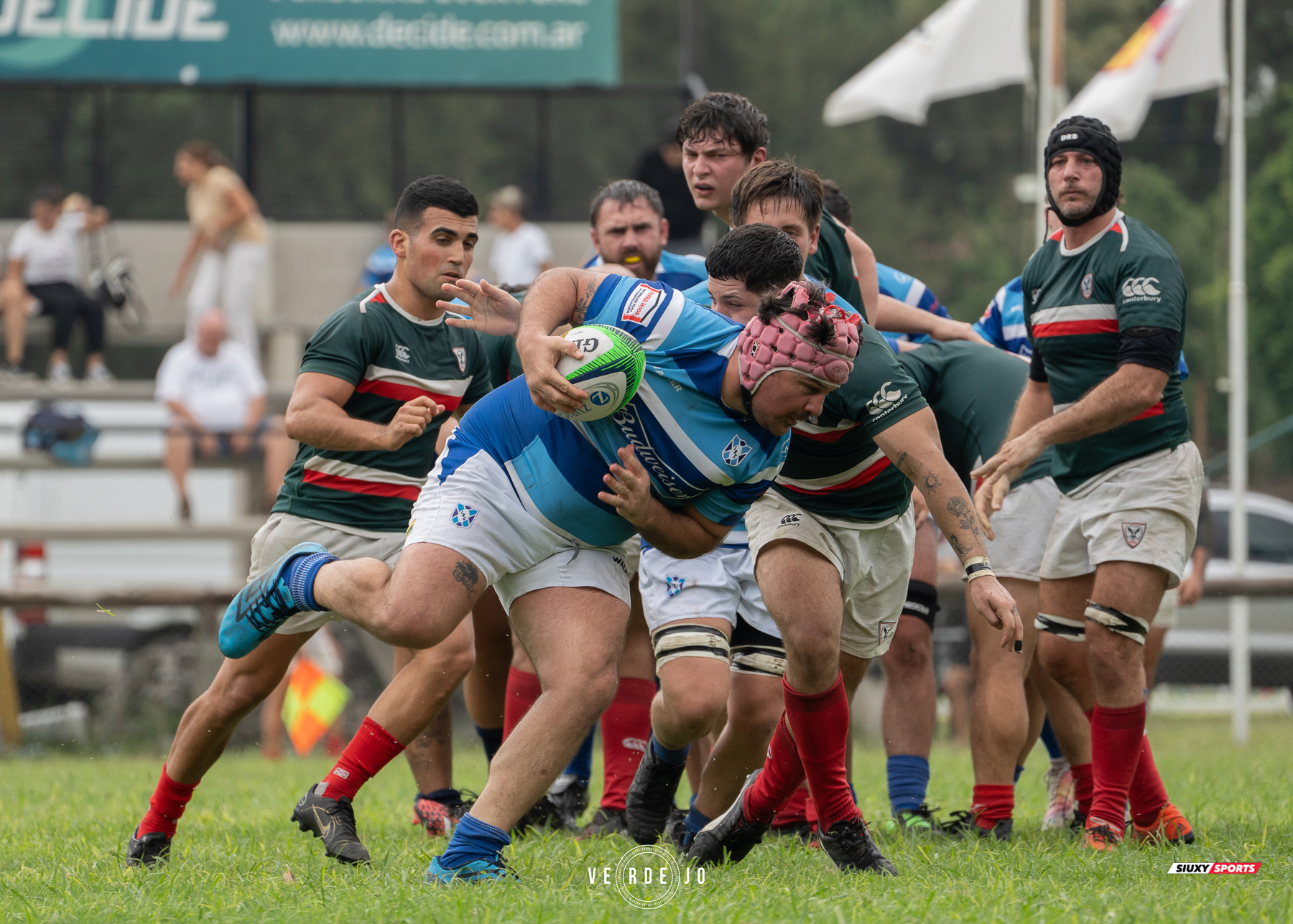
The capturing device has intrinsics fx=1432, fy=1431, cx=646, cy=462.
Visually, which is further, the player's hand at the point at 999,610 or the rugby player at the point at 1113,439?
the rugby player at the point at 1113,439

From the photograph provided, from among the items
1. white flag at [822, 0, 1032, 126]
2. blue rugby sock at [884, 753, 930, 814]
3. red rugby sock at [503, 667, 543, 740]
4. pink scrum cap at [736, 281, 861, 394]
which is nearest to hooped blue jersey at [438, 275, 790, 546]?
pink scrum cap at [736, 281, 861, 394]

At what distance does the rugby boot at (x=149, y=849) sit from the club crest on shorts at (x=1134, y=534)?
11.4ft

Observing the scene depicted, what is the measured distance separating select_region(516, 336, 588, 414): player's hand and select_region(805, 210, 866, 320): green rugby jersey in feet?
5.54

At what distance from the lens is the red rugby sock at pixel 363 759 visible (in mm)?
4754

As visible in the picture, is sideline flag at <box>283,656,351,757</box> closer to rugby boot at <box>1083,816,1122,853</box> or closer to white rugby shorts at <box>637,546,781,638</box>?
white rugby shorts at <box>637,546,781,638</box>

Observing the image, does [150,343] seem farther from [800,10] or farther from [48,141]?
[800,10]

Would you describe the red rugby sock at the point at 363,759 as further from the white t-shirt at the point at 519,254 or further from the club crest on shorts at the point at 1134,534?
the white t-shirt at the point at 519,254

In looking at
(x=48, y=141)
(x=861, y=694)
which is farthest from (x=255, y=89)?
(x=861, y=694)

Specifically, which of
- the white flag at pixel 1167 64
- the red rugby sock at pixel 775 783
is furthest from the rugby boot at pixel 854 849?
the white flag at pixel 1167 64

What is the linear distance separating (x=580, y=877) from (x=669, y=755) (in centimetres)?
76

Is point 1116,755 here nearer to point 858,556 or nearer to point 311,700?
point 858,556

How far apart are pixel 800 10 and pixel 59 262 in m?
31.9

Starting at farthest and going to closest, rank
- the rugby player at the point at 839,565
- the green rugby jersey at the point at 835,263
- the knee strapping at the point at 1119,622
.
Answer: the green rugby jersey at the point at 835,263, the knee strapping at the point at 1119,622, the rugby player at the point at 839,565

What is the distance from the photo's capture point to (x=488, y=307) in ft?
14.3
